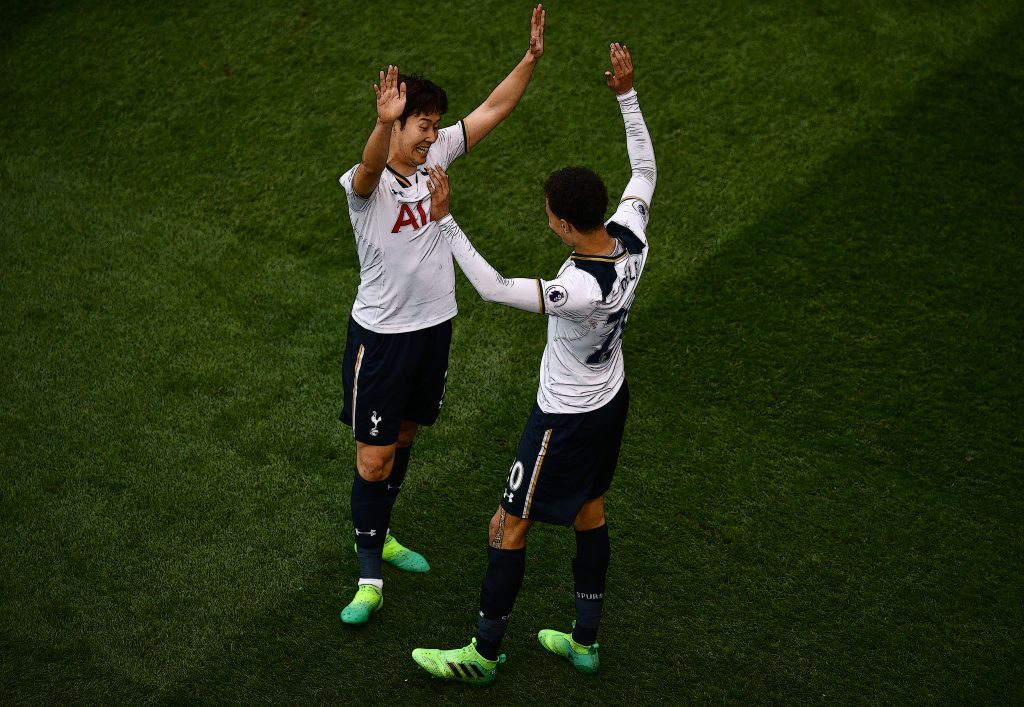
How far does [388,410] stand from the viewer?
419 centimetres

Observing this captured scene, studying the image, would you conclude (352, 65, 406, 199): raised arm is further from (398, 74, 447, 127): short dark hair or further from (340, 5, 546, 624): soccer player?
(398, 74, 447, 127): short dark hair

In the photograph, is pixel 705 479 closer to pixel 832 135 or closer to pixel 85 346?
pixel 832 135

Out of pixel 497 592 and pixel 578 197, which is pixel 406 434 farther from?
pixel 578 197

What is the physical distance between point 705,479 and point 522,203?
234cm

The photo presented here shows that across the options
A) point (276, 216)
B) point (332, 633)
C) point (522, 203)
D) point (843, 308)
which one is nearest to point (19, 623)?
point (332, 633)

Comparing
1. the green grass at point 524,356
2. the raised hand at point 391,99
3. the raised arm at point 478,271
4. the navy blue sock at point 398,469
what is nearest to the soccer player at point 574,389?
the raised arm at point 478,271

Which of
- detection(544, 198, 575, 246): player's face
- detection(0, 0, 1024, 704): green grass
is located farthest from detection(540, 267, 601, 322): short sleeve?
detection(0, 0, 1024, 704): green grass

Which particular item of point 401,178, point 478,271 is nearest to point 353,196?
point 401,178

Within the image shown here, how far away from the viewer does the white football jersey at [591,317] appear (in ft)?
11.1

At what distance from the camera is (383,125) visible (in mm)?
3602

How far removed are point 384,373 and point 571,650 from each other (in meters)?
1.34

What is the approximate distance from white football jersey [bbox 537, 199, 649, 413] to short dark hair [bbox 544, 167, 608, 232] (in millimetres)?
150

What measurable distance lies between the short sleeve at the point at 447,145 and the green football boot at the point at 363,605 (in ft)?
5.86

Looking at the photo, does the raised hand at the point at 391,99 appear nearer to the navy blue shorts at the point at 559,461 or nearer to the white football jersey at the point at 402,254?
the white football jersey at the point at 402,254
